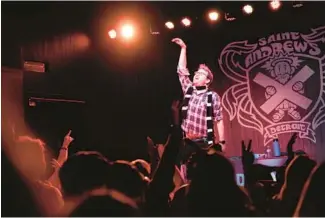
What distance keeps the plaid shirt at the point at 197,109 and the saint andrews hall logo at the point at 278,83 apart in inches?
5.9

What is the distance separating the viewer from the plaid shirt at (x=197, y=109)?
5.72 meters

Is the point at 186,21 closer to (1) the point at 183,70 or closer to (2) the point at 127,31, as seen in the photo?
(1) the point at 183,70

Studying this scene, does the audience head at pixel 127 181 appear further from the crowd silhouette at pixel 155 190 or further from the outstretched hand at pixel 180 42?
the outstretched hand at pixel 180 42

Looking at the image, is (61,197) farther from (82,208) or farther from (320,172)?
(320,172)

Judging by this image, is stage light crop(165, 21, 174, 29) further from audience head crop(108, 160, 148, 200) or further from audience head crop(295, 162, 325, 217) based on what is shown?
audience head crop(295, 162, 325, 217)

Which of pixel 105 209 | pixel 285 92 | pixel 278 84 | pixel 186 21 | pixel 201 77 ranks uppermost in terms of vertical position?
pixel 186 21

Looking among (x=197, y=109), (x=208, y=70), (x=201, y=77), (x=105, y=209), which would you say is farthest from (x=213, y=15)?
(x=105, y=209)

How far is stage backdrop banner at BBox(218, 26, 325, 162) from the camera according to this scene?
17.4 feet

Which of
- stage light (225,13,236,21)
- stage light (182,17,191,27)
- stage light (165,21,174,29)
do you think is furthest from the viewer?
stage light (165,21,174,29)

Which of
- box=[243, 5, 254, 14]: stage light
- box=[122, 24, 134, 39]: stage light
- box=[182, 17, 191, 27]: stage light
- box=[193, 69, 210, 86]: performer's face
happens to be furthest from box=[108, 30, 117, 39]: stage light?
box=[243, 5, 254, 14]: stage light

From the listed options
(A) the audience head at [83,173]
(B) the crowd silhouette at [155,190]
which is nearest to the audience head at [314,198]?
(B) the crowd silhouette at [155,190]

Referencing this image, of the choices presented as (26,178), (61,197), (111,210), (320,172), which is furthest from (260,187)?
(26,178)

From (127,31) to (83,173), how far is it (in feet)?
14.3

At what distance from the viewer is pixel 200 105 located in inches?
229
